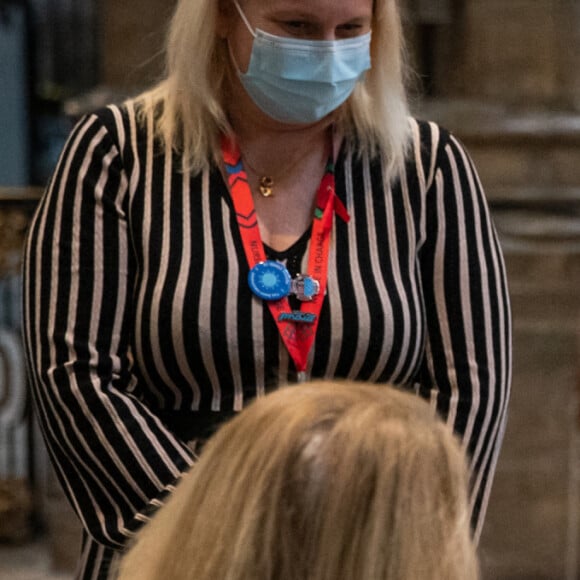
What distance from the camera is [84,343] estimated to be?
1.64 m

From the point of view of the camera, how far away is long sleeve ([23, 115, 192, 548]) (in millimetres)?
1627

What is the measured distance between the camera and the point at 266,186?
5.78ft

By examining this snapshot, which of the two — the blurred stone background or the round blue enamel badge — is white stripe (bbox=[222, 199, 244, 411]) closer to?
the round blue enamel badge

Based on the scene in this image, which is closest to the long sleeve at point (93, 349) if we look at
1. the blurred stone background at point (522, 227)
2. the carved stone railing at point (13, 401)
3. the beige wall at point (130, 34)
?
the blurred stone background at point (522, 227)

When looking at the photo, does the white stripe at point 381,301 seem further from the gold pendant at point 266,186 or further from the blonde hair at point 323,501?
the blonde hair at point 323,501

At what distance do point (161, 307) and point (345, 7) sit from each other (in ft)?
1.60

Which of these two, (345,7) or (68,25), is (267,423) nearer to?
(345,7)

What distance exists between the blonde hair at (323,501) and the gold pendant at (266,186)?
2.20 ft

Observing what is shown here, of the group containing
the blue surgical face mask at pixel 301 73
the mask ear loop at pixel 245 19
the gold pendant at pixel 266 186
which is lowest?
the gold pendant at pixel 266 186

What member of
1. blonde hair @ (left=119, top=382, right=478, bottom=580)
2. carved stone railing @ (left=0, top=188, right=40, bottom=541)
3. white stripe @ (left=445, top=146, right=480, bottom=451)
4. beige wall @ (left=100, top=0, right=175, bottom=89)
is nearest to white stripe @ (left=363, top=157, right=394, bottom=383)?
white stripe @ (left=445, top=146, right=480, bottom=451)

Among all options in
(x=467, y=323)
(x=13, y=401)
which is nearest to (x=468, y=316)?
(x=467, y=323)

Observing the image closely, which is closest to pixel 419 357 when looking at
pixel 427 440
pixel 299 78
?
pixel 299 78

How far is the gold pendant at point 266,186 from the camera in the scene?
1.76 meters

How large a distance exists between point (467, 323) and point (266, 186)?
35 centimetres
